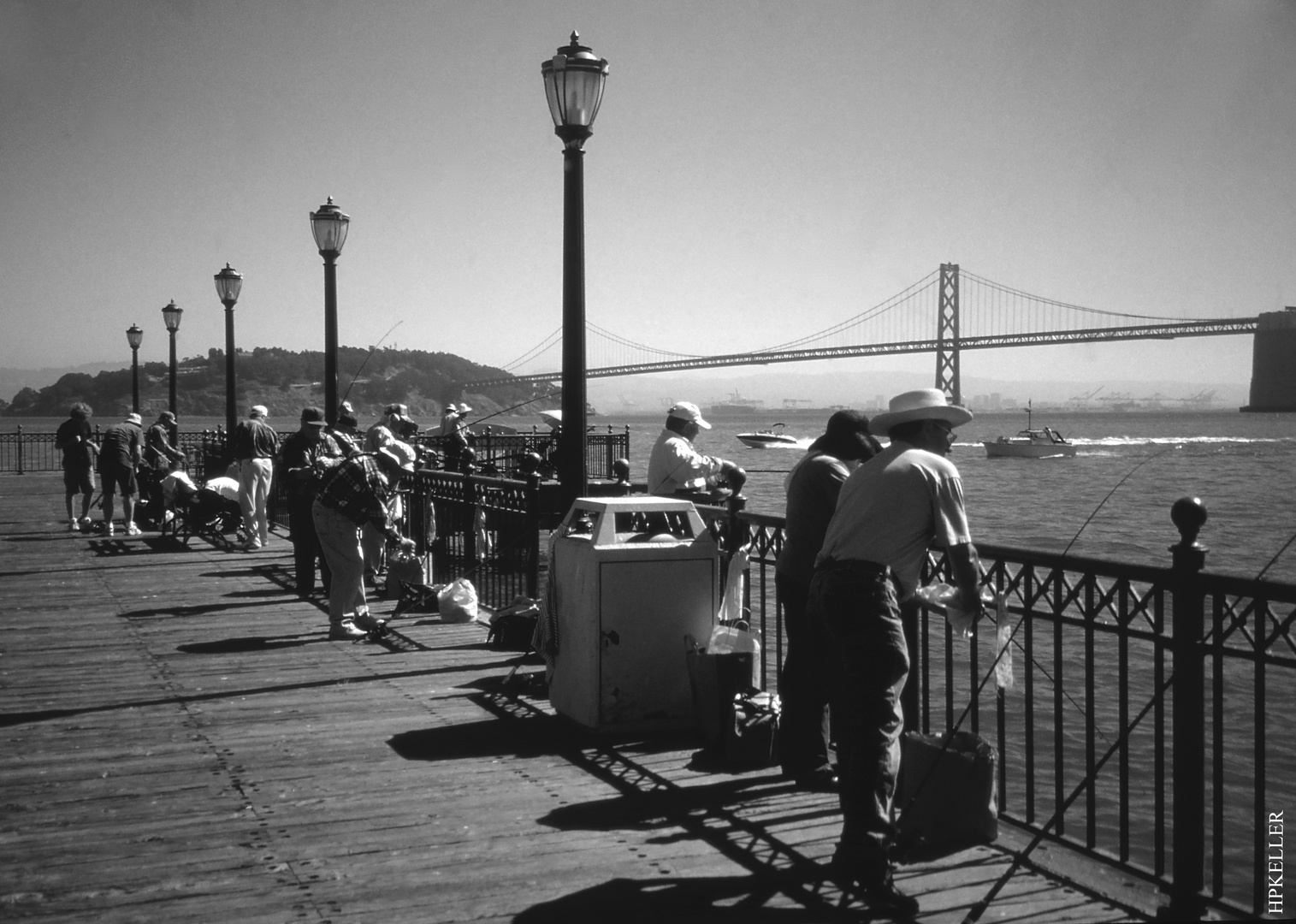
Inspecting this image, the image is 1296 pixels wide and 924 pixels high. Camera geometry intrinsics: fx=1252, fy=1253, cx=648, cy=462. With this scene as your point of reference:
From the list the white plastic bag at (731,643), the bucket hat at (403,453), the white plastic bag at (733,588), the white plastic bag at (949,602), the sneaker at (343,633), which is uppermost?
the bucket hat at (403,453)

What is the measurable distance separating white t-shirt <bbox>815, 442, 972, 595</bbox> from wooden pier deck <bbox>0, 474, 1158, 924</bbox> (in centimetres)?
111

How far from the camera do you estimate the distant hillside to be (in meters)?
47.6

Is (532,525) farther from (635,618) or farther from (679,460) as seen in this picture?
(635,618)

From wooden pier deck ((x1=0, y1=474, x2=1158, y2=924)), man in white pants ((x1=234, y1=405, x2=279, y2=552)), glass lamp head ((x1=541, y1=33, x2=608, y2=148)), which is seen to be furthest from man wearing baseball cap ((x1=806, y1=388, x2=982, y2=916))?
man in white pants ((x1=234, y1=405, x2=279, y2=552))

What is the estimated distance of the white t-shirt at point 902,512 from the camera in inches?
163

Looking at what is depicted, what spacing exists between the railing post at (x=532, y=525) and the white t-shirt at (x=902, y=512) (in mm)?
4461

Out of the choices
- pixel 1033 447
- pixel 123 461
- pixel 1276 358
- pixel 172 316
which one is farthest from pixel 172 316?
pixel 1033 447

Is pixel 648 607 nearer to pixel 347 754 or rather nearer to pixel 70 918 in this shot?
pixel 347 754

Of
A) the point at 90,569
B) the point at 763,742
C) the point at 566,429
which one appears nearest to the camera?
the point at 763,742

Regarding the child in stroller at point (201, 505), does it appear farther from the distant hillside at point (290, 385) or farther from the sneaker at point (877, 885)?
the sneaker at point (877, 885)

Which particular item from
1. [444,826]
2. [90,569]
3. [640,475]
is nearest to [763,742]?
[444,826]

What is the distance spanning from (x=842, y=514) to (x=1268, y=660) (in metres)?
1.40

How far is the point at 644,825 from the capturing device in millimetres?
4855

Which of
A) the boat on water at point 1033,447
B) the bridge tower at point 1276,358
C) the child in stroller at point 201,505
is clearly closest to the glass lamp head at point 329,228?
the child in stroller at point 201,505
